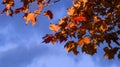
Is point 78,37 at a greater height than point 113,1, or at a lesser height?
lesser

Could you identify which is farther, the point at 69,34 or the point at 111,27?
the point at 111,27

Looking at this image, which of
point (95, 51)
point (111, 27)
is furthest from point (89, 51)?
point (111, 27)

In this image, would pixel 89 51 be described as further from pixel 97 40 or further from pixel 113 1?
pixel 113 1

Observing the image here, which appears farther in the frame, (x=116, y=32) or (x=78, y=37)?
(x=116, y=32)

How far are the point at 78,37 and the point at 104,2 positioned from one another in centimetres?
116

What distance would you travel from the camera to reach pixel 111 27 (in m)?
10.1

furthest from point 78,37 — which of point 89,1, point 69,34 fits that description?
point 89,1

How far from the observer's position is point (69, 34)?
30.7ft

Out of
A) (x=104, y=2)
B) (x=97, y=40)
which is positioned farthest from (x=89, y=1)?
(x=97, y=40)

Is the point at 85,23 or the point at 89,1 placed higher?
the point at 89,1

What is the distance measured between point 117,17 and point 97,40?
797 millimetres

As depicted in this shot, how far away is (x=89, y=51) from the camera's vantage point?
9641mm

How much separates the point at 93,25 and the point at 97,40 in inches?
23.0

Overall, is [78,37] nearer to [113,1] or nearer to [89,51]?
[89,51]
